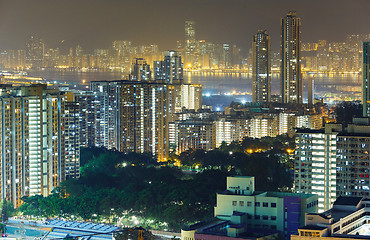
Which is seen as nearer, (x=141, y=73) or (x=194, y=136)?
(x=194, y=136)

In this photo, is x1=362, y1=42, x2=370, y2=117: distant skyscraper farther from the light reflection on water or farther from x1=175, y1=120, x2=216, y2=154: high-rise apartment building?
the light reflection on water

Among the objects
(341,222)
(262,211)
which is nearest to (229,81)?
(262,211)

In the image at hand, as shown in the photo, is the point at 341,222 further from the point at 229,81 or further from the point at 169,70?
the point at 229,81

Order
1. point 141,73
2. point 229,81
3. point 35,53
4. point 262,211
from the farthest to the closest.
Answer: point 229,81, point 35,53, point 141,73, point 262,211

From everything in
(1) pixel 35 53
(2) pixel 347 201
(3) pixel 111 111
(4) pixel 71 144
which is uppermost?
(1) pixel 35 53

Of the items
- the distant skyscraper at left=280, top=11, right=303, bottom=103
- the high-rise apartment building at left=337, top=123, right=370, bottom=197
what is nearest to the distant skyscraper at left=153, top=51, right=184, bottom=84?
the distant skyscraper at left=280, top=11, right=303, bottom=103

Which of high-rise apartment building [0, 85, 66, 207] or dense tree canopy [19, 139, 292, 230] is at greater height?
high-rise apartment building [0, 85, 66, 207]

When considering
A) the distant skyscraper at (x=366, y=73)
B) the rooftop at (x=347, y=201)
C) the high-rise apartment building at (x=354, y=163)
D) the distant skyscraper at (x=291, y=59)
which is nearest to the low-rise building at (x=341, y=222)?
the rooftop at (x=347, y=201)
